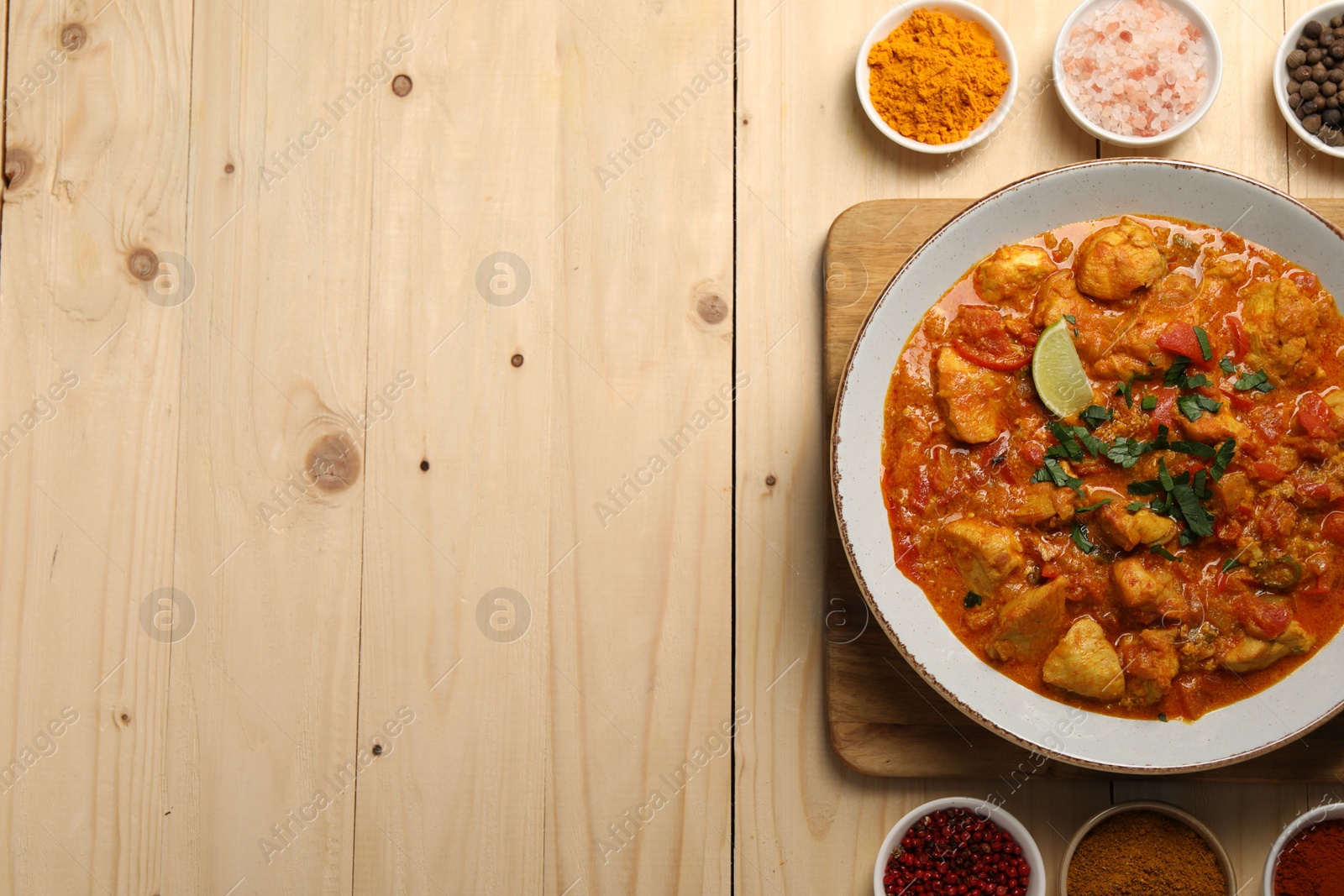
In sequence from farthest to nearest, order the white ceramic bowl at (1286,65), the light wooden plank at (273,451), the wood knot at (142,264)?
the wood knot at (142,264) → the light wooden plank at (273,451) → the white ceramic bowl at (1286,65)

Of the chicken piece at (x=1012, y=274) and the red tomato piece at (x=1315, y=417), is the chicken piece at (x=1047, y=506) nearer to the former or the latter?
the chicken piece at (x=1012, y=274)

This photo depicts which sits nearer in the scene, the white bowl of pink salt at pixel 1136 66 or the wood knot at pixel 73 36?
the white bowl of pink salt at pixel 1136 66

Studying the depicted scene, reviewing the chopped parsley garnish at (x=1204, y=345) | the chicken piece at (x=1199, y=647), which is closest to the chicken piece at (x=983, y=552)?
the chicken piece at (x=1199, y=647)

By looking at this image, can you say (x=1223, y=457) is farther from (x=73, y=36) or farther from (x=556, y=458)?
(x=73, y=36)

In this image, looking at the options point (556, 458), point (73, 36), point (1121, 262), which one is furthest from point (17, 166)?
point (1121, 262)

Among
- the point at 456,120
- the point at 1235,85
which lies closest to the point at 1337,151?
the point at 1235,85

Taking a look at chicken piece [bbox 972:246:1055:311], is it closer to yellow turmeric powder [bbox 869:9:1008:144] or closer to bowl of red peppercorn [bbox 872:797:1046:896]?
yellow turmeric powder [bbox 869:9:1008:144]

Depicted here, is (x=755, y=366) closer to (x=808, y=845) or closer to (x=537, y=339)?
(x=537, y=339)

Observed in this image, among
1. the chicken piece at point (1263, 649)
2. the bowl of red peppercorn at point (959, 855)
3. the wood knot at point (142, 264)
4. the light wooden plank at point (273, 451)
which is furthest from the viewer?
the wood knot at point (142, 264)
